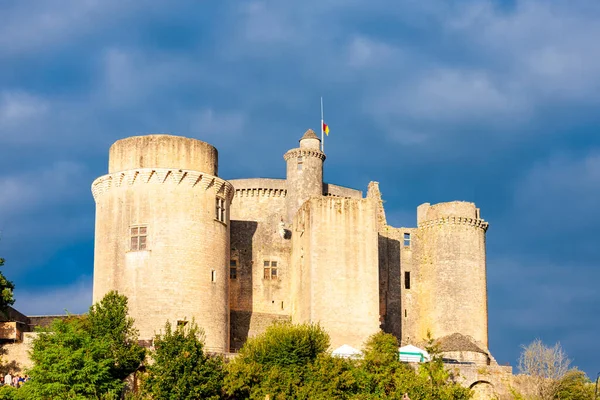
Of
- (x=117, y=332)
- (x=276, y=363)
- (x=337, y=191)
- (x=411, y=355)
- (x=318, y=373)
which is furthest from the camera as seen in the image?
(x=337, y=191)

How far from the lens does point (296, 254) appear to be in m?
56.5

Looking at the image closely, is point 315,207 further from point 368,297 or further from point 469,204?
point 469,204

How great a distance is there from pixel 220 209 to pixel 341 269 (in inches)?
254

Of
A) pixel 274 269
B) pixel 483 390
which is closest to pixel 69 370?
pixel 274 269

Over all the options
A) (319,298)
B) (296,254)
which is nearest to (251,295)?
(296,254)

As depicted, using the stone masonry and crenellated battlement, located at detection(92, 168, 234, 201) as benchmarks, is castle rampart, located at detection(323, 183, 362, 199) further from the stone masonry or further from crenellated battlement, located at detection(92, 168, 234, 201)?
crenellated battlement, located at detection(92, 168, 234, 201)

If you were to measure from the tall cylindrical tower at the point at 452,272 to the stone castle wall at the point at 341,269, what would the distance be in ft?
24.8

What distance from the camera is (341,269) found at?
172ft

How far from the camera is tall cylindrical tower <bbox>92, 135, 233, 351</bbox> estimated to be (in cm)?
4934

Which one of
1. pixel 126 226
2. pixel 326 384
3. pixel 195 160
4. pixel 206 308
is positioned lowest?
pixel 326 384

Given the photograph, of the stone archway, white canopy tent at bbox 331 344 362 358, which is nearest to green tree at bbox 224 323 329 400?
white canopy tent at bbox 331 344 362 358

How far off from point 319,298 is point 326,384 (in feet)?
25.3

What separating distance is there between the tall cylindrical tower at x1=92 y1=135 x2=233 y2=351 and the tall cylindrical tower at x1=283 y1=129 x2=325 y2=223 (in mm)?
9578

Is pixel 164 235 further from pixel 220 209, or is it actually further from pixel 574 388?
pixel 574 388
